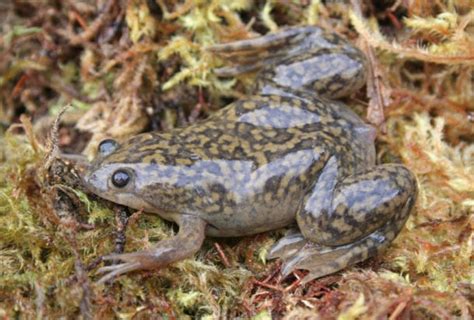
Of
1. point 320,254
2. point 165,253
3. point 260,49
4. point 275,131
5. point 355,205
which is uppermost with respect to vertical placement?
point 260,49

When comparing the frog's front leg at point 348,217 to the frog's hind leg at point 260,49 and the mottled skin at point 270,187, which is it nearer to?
the mottled skin at point 270,187

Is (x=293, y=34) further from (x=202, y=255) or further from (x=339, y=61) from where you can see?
(x=202, y=255)

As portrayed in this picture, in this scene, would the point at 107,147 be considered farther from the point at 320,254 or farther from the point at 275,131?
the point at 320,254

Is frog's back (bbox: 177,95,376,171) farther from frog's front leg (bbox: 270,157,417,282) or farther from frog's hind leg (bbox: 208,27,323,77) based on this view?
frog's hind leg (bbox: 208,27,323,77)

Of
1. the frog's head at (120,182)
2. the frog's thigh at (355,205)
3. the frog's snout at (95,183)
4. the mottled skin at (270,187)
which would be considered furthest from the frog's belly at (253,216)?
the frog's snout at (95,183)

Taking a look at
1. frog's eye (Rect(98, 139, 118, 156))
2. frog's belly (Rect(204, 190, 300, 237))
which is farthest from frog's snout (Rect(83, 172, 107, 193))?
frog's belly (Rect(204, 190, 300, 237))

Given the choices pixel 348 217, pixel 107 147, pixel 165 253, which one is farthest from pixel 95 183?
pixel 348 217
